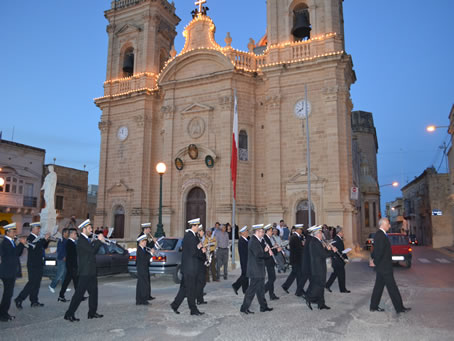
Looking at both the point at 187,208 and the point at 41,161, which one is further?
the point at 41,161

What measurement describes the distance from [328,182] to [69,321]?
18.8 metres

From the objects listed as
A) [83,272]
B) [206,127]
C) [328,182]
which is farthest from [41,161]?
[83,272]

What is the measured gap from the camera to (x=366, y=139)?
51.8 metres

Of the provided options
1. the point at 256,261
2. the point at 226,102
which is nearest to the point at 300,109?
the point at 226,102

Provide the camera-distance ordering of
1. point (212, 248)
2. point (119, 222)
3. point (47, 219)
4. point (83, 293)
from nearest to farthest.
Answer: point (83, 293)
point (212, 248)
point (47, 219)
point (119, 222)

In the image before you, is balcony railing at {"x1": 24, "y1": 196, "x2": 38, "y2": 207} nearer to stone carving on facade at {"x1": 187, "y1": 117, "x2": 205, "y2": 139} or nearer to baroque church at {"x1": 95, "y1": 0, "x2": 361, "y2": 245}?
baroque church at {"x1": 95, "y1": 0, "x2": 361, "y2": 245}

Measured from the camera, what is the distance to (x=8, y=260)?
27.4ft

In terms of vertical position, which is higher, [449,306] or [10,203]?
[10,203]

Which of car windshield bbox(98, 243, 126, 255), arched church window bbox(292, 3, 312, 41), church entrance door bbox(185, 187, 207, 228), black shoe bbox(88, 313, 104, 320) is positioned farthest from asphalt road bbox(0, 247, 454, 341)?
arched church window bbox(292, 3, 312, 41)

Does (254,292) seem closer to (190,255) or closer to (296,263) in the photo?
(190,255)

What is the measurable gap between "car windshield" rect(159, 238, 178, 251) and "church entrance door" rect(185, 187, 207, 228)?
13952mm

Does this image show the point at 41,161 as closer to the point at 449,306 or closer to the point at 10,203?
the point at 10,203

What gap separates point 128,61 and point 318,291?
29.5 metres

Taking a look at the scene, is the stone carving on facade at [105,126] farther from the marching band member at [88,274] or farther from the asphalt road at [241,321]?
the marching band member at [88,274]
